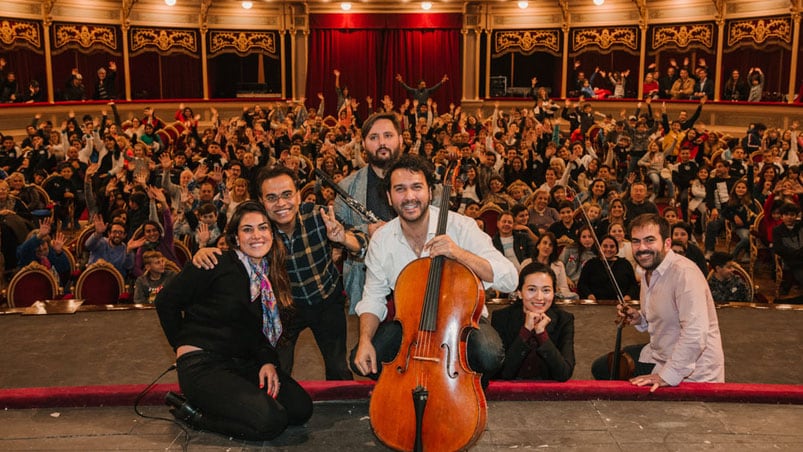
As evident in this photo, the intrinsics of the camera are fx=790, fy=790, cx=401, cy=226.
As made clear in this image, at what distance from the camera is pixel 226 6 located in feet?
57.9

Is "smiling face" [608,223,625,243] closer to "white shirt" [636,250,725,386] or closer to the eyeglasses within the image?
"white shirt" [636,250,725,386]

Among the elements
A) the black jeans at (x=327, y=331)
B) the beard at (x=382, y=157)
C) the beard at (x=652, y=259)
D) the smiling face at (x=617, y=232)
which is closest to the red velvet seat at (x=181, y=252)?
the black jeans at (x=327, y=331)

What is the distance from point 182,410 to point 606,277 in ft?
12.8

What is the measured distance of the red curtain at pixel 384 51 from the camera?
1814cm

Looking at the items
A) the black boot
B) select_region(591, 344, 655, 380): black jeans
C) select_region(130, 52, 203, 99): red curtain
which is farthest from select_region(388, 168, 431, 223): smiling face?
select_region(130, 52, 203, 99): red curtain

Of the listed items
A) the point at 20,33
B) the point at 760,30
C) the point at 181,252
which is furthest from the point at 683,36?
the point at 20,33

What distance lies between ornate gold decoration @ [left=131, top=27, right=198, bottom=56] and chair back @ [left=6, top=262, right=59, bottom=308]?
1219 cm

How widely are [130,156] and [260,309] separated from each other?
7.44m

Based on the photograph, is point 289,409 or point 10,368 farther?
point 10,368

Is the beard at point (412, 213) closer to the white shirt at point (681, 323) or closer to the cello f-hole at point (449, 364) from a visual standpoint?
the cello f-hole at point (449, 364)

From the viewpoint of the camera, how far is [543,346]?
11.2 ft

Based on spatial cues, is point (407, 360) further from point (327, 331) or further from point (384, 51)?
point (384, 51)

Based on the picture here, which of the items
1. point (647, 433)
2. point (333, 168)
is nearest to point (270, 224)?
point (647, 433)

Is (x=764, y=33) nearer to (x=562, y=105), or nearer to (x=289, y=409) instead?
(x=562, y=105)
